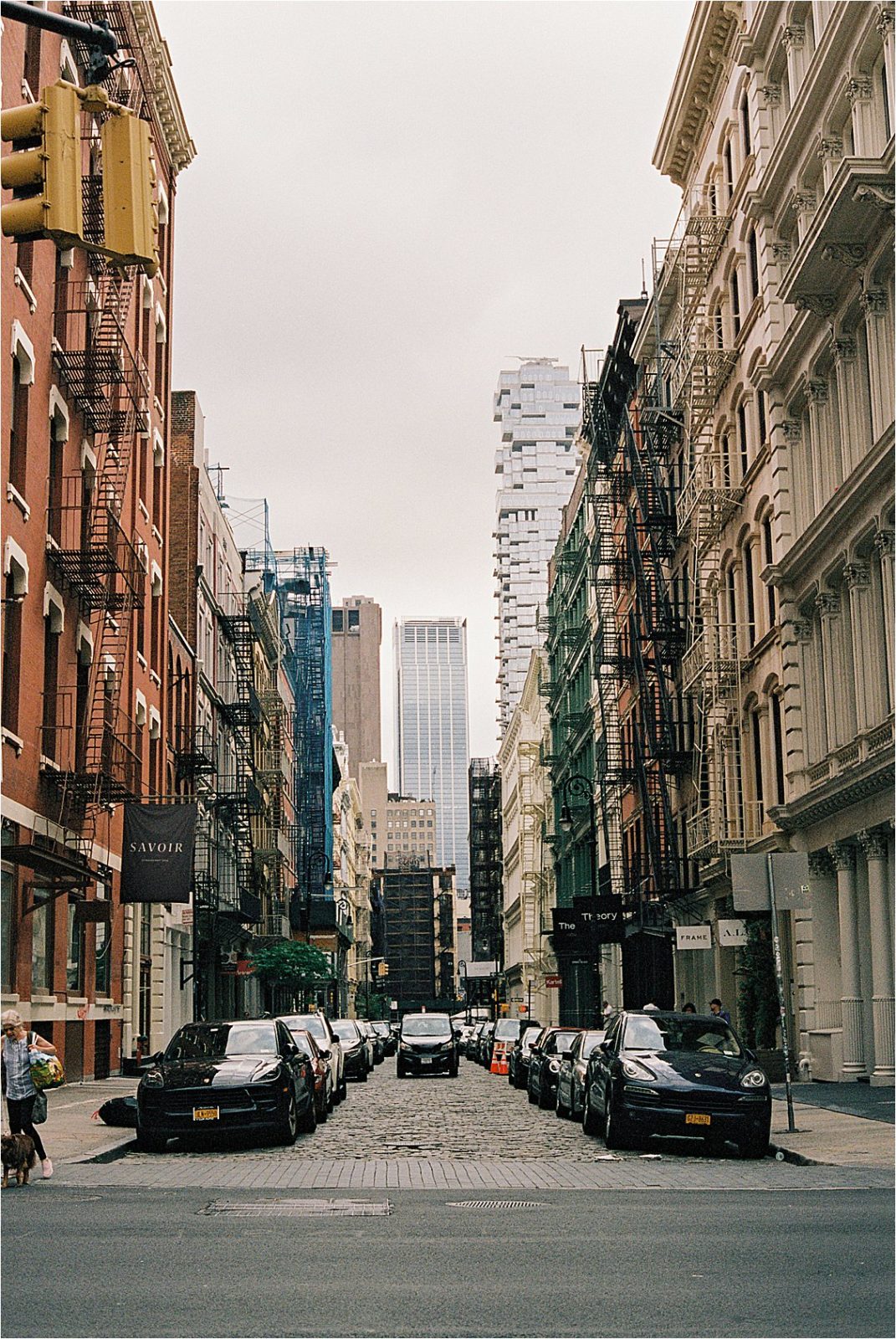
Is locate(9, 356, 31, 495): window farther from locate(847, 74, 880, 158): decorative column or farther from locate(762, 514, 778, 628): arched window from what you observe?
locate(762, 514, 778, 628): arched window

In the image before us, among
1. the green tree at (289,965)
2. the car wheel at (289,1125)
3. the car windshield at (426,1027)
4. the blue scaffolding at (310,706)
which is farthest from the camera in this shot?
the blue scaffolding at (310,706)

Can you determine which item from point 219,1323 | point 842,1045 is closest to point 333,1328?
point 219,1323

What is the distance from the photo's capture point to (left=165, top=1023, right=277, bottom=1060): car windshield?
21141 mm

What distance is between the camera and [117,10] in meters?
34.7

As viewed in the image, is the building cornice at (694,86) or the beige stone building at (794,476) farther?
the building cornice at (694,86)

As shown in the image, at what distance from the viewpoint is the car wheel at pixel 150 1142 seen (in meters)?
19.9

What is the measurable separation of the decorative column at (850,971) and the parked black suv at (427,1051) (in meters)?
18.7

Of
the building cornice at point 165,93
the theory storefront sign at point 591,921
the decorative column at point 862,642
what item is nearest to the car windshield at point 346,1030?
the theory storefront sign at point 591,921

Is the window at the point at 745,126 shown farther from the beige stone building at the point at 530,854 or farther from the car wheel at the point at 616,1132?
the beige stone building at the point at 530,854

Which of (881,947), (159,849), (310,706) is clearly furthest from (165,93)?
(310,706)

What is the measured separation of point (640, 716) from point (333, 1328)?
44803 mm

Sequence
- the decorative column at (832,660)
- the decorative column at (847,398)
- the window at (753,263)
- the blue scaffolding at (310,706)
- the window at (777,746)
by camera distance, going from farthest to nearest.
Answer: the blue scaffolding at (310,706) < the window at (753,263) < the window at (777,746) < the decorative column at (832,660) < the decorative column at (847,398)

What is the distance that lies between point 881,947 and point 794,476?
11.1m

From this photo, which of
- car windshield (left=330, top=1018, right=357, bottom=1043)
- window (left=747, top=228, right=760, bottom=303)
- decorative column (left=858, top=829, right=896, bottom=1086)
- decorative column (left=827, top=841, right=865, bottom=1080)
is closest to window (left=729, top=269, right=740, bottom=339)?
window (left=747, top=228, right=760, bottom=303)
